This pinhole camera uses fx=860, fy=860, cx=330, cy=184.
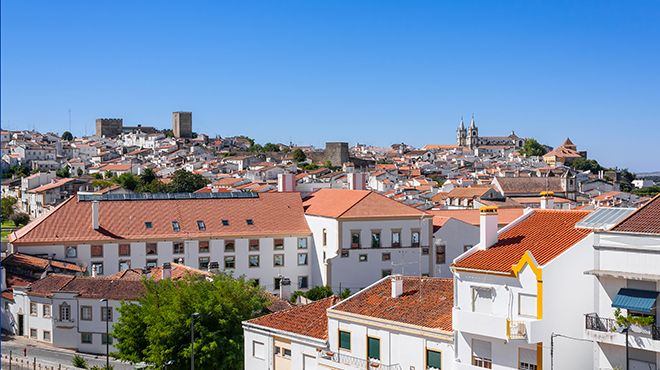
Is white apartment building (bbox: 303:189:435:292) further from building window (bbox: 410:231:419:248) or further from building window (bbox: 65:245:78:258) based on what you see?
building window (bbox: 65:245:78:258)

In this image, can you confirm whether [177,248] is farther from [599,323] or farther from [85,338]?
[599,323]

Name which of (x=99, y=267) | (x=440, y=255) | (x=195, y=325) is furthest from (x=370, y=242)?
(x=195, y=325)

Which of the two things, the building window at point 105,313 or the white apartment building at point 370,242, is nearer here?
the building window at point 105,313

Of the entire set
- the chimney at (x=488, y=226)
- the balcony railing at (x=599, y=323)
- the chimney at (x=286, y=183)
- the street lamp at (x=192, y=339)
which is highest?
the chimney at (x=286, y=183)

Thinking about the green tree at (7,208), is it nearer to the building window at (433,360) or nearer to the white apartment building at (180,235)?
the white apartment building at (180,235)

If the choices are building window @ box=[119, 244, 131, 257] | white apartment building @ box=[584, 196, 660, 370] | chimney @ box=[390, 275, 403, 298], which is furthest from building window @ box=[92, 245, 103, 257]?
white apartment building @ box=[584, 196, 660, 370]

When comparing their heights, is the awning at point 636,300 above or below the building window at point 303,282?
above

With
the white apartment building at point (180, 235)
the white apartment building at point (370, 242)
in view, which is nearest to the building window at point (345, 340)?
the white apartment building at point (180, 235)

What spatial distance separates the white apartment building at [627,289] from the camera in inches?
789

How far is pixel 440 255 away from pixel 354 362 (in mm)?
28598

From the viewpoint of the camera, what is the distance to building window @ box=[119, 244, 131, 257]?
50888 mm

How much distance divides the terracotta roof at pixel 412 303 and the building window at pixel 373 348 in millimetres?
719

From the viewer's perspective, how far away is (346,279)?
52.1m

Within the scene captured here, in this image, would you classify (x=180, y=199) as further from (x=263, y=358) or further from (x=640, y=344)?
(x=640, y=344)
